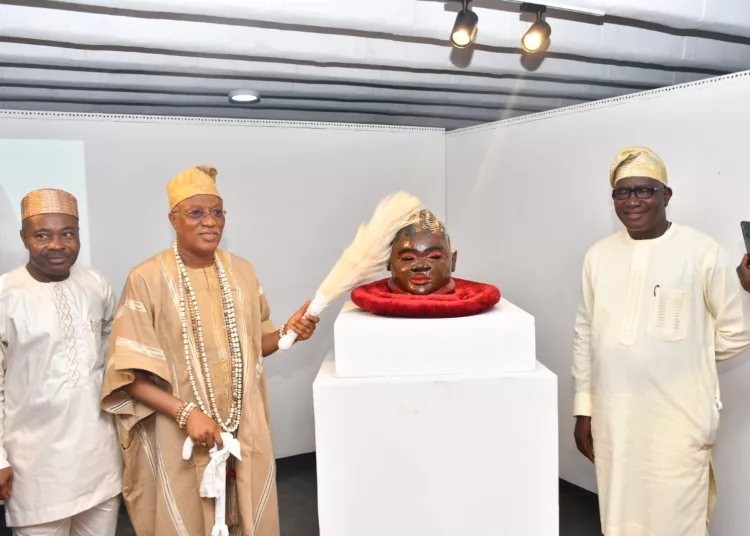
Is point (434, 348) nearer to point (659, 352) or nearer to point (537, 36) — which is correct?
point (659, 352)

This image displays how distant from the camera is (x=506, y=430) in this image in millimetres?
1600

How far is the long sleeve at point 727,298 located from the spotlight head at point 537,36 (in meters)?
1.00

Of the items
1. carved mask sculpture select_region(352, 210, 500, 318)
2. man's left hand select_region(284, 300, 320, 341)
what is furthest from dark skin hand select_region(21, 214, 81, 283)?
carved mask sculpture select_region(352, 210, 500, 318)

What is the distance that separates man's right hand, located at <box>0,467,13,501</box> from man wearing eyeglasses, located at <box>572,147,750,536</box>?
6.85ft

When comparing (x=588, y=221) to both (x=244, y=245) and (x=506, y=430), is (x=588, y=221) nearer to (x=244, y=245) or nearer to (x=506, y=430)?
(x=506, y=430)

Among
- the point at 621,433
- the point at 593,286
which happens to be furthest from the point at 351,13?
the point at 621,433

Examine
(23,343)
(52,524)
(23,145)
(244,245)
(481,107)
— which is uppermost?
(481,107)

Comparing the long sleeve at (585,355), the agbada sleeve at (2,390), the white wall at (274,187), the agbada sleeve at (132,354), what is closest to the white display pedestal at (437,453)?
the agbada sleeve at (132,354)

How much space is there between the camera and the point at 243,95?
2.80 meters

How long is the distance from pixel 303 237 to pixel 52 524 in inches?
77.3

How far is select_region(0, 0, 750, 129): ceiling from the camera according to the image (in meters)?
2.06

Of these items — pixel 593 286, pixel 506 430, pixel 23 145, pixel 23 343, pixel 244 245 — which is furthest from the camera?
pixel 244 245

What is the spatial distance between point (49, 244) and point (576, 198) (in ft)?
7.78

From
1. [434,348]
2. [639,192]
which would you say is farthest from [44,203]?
[639,192]
